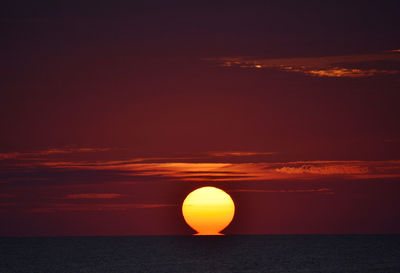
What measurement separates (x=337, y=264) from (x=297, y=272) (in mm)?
21062

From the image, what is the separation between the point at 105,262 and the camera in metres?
121

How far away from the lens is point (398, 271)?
96938 millimetres

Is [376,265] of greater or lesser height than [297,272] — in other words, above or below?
above

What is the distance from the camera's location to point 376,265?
111125 millimetres

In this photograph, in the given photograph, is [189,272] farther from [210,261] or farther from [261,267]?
[210,261]

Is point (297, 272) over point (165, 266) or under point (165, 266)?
under

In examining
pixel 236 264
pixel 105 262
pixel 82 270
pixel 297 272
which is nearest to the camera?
pixel 297 272

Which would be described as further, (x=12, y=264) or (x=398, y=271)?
(x=12, y=264)

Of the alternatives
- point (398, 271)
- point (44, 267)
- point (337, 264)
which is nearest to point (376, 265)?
point (337, 264)

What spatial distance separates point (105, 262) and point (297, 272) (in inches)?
1571

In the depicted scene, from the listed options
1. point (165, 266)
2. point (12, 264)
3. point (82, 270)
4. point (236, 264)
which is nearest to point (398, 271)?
point (236, 264)

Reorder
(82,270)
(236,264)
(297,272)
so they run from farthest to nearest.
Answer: (236,264), (82,270), (297,272)

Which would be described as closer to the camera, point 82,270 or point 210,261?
point 82,270

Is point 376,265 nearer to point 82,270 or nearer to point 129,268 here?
point 129,268
